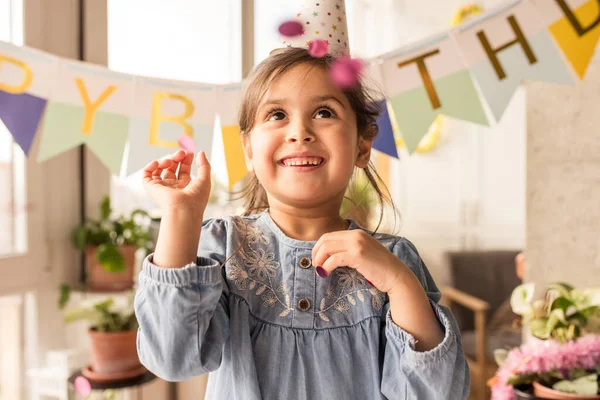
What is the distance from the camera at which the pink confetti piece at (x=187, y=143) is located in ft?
3.49

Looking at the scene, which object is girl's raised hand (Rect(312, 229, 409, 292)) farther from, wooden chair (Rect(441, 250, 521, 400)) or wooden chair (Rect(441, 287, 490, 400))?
wooden chair (Rect(441, 250, 521, 400))

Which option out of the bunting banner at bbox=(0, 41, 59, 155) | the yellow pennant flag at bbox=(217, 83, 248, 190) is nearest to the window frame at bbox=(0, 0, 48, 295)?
the bunting banner at bbox=(0, 41, 59, 155)

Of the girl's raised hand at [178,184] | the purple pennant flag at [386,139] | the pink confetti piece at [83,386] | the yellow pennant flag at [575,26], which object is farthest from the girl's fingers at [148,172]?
the pink confetti piece at [83,386]

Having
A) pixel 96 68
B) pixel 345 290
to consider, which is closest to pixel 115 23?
pixel 96 68

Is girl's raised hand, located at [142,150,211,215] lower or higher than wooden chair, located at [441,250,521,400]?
higher

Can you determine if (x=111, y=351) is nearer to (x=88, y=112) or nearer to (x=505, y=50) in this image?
(x=88, y=112)

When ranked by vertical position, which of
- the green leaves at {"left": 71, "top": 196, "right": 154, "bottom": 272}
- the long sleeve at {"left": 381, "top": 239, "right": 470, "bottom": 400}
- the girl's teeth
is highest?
the girl's teeth

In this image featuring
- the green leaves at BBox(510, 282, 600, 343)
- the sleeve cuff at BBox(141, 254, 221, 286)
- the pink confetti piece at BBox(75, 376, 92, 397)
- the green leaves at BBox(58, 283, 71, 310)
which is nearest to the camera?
the sleeve cuff at BBox(141, 254, 221, 286)

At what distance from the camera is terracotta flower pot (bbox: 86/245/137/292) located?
71.8 inches

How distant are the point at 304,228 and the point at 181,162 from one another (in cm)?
17

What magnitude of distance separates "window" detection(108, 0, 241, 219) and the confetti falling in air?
1153 mm

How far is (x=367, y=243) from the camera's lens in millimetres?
668

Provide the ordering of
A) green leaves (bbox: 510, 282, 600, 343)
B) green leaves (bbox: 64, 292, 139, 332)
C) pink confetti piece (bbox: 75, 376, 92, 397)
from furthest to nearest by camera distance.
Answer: green leaves (bbox: 64, 292, 139, 332) < pink confetti piece (bbox: 75, 376, 92, 397) < green leaves (bbox: 510, 282, 600, 343)

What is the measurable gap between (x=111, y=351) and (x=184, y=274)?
3.43 ft
